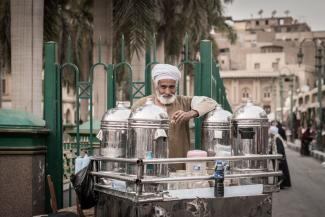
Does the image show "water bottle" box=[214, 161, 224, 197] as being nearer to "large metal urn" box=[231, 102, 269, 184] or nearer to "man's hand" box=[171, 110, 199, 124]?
"large metal urn" box=[231, 102, 269, 184]

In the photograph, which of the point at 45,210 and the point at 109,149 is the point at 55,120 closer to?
the point at 45,210

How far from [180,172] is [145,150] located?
47cm

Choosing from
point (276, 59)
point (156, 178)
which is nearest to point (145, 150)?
point (156, 178)

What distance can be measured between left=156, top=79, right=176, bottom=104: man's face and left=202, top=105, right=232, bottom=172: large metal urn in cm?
37

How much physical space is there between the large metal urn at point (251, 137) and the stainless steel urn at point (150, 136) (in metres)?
0.77

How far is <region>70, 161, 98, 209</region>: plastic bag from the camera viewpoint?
5.39 meters

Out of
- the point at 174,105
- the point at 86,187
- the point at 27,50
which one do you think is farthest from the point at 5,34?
the point at 86,187

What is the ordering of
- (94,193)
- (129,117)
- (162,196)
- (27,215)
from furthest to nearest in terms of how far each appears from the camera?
1. (27,215)
2. (94,193)
3. (129,117)
4. (162,196)

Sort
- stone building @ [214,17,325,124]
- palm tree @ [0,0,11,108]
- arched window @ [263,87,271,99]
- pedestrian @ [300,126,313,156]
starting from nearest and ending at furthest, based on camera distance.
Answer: palm tree @ [0,0,11,108] → pedestrian @ [300,126,313,156] → stone building @ [214,17,325,124] → arched window @ [263,87,271,99]

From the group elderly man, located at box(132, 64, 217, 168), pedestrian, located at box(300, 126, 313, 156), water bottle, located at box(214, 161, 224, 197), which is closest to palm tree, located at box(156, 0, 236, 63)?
pedestrian, located at box(300, 126, 313, 156)

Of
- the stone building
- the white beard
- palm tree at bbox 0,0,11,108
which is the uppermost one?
the stone building

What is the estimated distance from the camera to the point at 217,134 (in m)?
5.51

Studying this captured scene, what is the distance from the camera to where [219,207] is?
4828mm

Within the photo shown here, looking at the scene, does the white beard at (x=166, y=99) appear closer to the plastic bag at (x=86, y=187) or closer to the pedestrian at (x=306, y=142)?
the plastic bag at (x=86, y=187)
